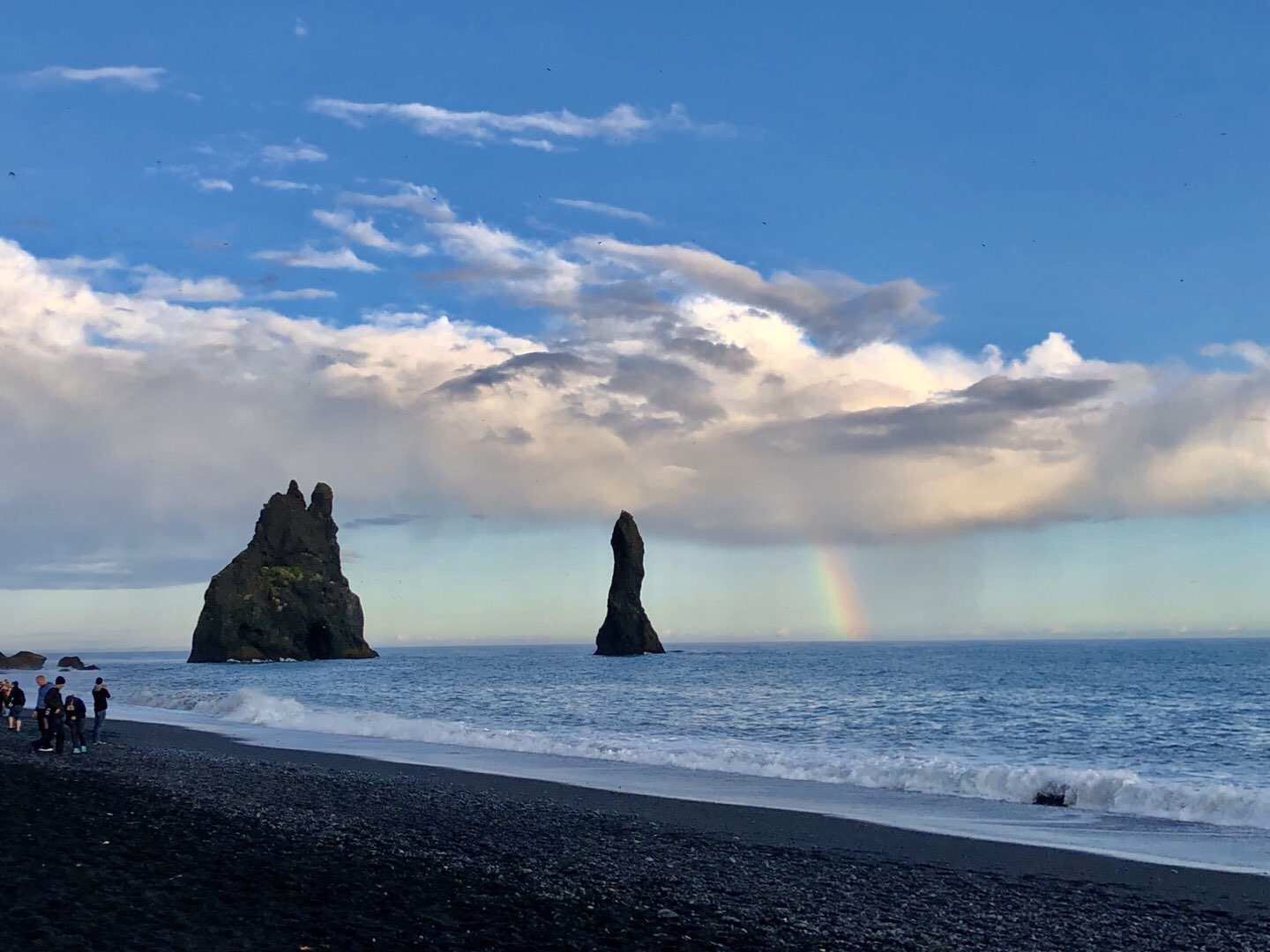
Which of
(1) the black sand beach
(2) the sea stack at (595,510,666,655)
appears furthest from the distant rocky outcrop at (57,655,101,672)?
(1) the black sand beach

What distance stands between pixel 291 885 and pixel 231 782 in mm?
11508

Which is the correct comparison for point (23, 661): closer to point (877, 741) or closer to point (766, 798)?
point (877, 741)

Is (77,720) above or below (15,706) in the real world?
above

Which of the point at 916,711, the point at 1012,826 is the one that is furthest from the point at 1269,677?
the point at 1012,826

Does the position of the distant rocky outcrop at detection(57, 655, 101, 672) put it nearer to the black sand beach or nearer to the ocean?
the ocean

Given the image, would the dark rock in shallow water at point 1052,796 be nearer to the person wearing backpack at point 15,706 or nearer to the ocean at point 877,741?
the ocean at point 877,741

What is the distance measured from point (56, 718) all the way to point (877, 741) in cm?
2732

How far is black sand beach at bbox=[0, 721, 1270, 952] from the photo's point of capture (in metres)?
10.8

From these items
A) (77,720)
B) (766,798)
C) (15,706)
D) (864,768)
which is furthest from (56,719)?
(864,768)

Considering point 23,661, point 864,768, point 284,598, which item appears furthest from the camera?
point 284,598

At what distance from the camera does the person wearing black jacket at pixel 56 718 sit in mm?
29047

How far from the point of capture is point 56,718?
29.3m

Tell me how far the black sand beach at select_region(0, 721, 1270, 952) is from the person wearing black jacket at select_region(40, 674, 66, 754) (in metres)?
8.19

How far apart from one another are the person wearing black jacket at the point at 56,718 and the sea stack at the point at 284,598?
139262 millimetres
